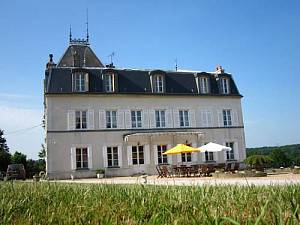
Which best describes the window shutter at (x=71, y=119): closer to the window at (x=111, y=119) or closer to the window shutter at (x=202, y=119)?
the window at (x=111, y=119)

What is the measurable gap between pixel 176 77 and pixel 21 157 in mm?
23197

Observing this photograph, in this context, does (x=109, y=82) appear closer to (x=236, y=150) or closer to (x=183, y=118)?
(x=183, y=118)

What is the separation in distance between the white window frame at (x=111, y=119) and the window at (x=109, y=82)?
184 cm

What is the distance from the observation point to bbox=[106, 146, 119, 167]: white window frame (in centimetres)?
2869

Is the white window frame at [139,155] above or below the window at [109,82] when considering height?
below

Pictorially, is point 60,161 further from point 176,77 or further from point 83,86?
point 176,77

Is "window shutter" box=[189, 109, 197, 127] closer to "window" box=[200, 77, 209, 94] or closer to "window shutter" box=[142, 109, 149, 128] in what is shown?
"window" box=[200, 77, 209, 94]

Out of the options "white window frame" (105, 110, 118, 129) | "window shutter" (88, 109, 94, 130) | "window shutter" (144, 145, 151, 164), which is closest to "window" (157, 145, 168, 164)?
"window shutter" (144, 145, 151, 164)

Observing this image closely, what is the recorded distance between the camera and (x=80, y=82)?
28.9m

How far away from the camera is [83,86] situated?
94.6 ft

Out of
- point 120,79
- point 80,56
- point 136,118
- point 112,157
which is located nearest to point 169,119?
point 136,118

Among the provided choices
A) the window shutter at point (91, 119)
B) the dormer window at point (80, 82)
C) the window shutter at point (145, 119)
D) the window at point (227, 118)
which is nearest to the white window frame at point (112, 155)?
the window shutter at point (91, 119)

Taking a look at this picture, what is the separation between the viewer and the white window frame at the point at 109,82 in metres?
29.6

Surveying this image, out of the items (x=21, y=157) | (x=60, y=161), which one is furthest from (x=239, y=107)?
(x=21, y=157)
